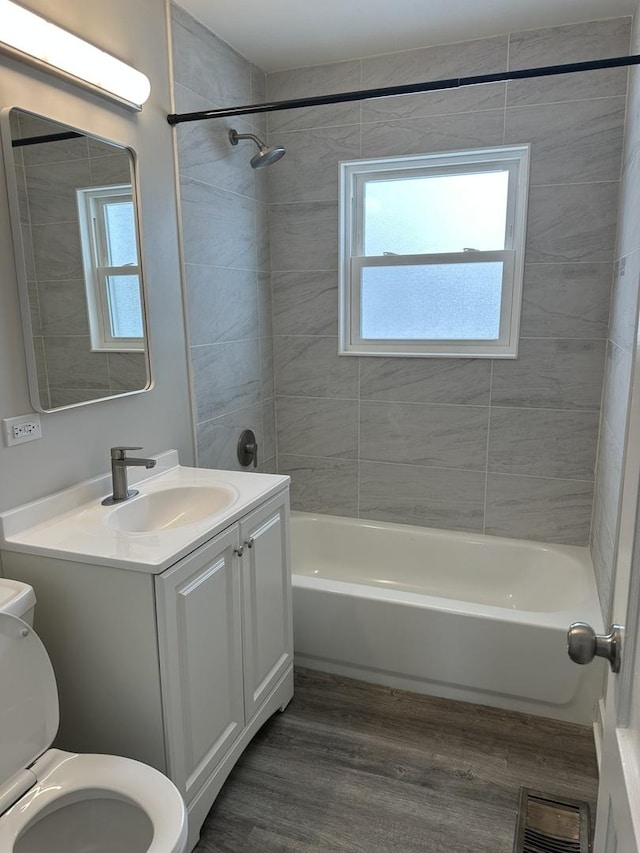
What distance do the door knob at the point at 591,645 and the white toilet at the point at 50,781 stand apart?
923 millimetres

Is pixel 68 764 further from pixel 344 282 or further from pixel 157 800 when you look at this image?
pixel 344 282

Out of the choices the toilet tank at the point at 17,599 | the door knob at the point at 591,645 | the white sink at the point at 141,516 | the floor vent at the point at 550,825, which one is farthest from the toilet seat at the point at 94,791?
the floor vent at the point at 550,825

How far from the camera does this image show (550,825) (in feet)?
5.70

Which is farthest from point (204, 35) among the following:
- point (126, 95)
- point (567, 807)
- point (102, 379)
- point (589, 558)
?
point (567, 807)

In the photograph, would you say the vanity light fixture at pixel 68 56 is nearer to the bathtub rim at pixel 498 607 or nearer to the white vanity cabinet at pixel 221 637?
the white vanity cabinet at pixel 221 637

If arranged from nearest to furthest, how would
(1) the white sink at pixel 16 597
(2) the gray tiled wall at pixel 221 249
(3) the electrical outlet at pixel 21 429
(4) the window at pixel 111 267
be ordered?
(1) the white sink at pixel 16 597 < (3) the electrical outlet at pixel 21 429 < (4) the window at pixel 111 267 < (2) the gray tiled wall at pixel 221 249

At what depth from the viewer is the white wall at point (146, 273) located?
1592 mm

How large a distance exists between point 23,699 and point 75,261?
3.99 feet

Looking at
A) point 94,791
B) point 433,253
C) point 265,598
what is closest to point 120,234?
point 265,598

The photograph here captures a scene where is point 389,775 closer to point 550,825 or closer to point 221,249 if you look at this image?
point 550,825

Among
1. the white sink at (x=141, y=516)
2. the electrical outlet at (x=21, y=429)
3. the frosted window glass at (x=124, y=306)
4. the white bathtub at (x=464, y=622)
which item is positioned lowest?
the white bathtub at (x=464, y=622)

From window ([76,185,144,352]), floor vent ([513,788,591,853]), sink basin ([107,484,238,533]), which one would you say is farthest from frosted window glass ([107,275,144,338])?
floor vent ([513,788,591,853])

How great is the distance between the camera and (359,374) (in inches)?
118

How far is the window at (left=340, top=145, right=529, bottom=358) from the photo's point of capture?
2.68 m
